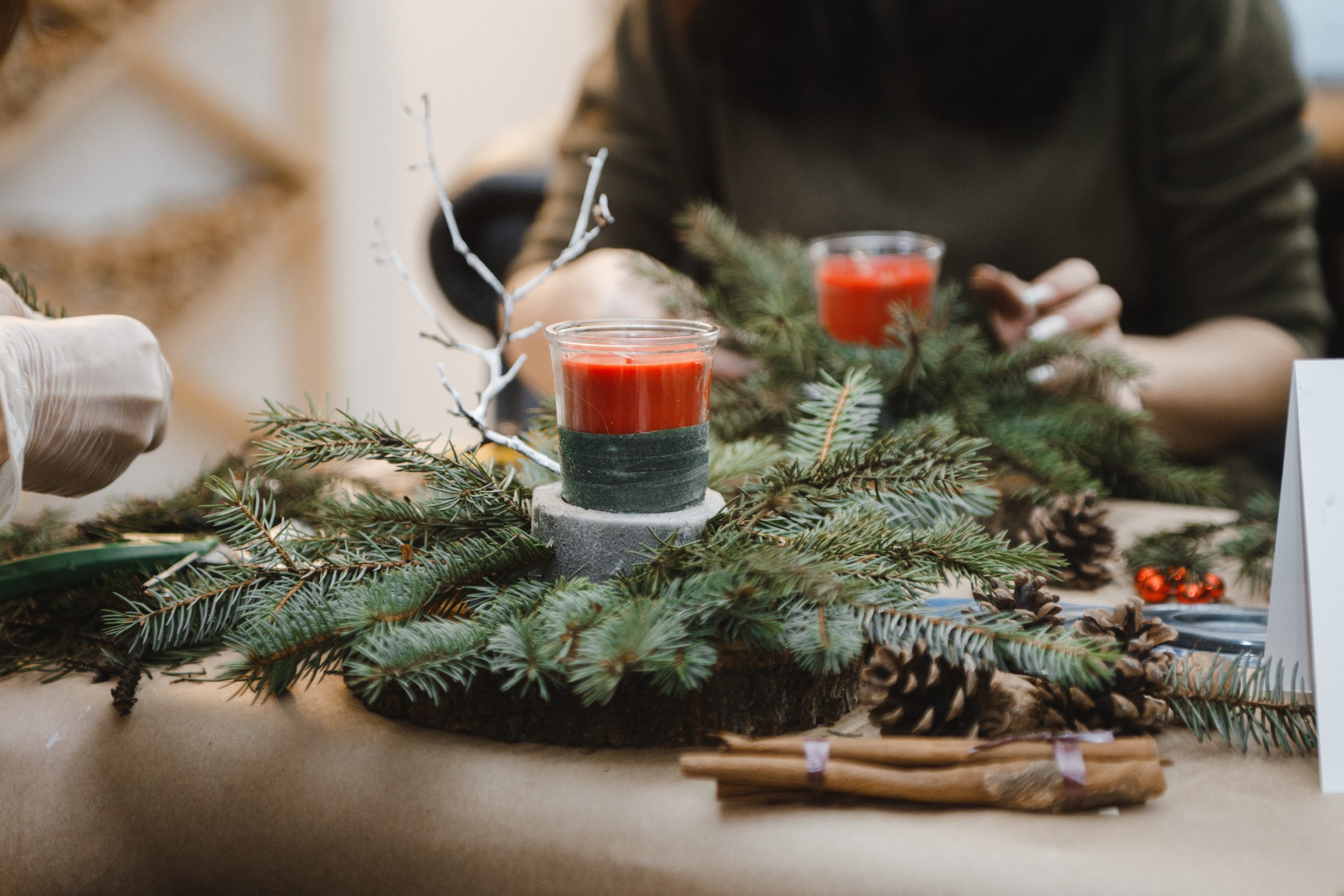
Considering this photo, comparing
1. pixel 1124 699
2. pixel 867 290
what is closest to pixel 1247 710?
pixel 1124 699

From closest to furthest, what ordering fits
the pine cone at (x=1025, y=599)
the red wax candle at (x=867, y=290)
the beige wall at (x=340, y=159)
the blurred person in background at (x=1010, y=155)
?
the pine cone at (x=1025, y=599) → the red wax candle at (x=867, y=290) → the blurred person in background at (x=1010, y=155) → the beige wall at (x=340, y=159)

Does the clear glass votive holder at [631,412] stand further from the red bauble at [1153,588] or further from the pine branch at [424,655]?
the red bauble at [1153,588]

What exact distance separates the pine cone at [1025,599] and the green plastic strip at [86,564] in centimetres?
43

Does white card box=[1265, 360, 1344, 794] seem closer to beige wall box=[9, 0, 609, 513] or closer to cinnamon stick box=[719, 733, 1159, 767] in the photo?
cinnamon stick box=[719, 733, 1159, 767]

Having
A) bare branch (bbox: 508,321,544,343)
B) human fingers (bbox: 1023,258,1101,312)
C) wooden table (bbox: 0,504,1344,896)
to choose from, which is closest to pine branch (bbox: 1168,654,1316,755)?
wooden table (bbox: 0,504,1344,896)

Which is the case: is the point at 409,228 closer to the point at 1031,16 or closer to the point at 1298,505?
the point at 1031,16

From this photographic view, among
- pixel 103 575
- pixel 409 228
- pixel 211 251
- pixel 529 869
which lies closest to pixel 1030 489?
pixel 529 869

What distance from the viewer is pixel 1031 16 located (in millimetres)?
1384

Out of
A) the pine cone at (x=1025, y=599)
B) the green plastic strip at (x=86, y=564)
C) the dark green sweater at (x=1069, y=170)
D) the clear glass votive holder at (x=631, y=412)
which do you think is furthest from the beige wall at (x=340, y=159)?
the pine cone at (x=1025, y=599)

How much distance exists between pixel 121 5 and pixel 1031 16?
6.84ft

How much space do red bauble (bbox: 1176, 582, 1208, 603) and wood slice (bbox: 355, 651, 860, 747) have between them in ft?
1.02

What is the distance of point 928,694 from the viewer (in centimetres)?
47

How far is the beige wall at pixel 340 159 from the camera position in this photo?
256 centimetres

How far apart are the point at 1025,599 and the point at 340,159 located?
2770mm
